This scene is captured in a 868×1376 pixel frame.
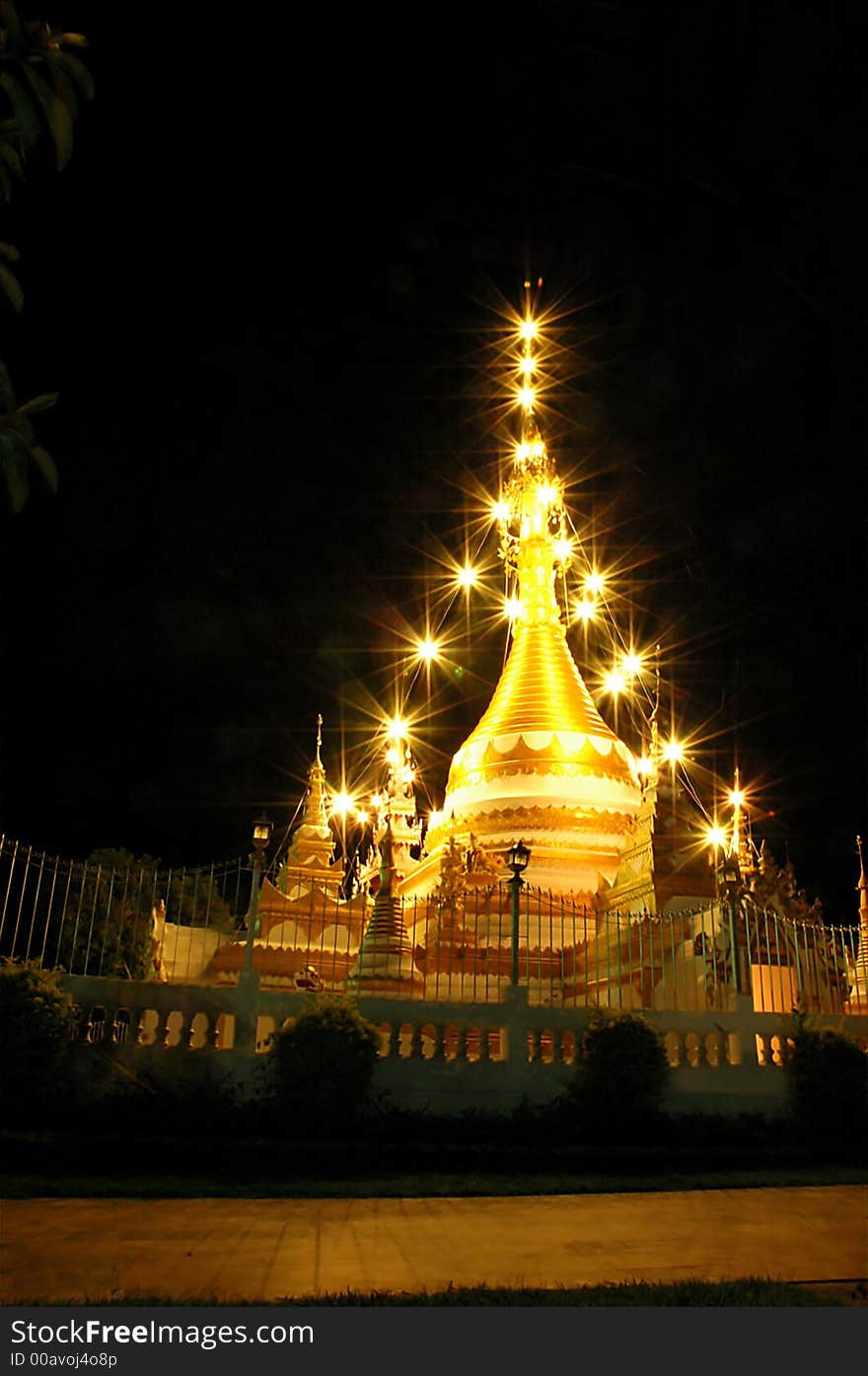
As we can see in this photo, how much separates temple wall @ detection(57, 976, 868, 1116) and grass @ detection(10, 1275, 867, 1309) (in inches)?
248

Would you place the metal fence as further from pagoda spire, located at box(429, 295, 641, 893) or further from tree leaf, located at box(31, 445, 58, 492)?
tree leaf, located at box(31, 445, 58, 492)

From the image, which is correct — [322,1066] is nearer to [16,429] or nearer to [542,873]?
[16,429]

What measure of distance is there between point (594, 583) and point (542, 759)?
7.82 meters

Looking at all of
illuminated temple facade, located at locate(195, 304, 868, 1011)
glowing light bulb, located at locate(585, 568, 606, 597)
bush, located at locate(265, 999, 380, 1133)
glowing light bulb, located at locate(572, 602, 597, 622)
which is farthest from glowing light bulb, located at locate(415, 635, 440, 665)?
bush, located at locate(265, 999, 380, 1133)

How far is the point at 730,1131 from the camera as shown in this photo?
10.8 meters

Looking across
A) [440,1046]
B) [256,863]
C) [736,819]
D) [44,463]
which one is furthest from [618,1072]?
[44,463]

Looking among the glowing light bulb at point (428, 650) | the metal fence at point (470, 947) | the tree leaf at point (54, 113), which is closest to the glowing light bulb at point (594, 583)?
the glowing light bulb at point (428, 650)

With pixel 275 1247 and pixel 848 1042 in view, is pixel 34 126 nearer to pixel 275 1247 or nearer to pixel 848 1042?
pixel 275 1247

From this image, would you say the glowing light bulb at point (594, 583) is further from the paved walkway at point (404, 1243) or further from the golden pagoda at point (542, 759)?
the paved walkway at point (404, 1243)

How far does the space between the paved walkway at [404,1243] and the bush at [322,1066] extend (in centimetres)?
232

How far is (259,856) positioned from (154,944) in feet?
25.3

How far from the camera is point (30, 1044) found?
1016 cm

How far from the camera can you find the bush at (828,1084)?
1125cm

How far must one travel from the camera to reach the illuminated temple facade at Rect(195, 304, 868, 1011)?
1459 cm
